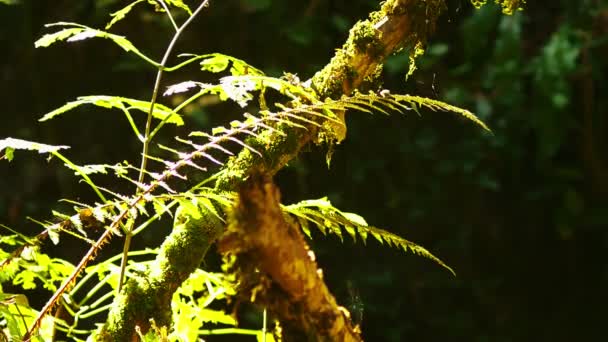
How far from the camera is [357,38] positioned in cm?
→ 142

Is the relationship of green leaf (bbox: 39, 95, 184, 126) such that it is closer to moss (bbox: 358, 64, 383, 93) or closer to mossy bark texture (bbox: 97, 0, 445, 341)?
mossy bark texture (bbox: 97, 0, 445, 341)

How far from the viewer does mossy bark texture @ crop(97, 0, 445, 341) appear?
1.06m

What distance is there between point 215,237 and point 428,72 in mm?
3514

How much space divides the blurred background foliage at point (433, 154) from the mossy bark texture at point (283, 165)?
9.29 feet

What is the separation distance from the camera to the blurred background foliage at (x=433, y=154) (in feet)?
14.2

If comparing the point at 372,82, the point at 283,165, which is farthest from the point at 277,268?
the point at 372,82

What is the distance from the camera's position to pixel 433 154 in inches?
177

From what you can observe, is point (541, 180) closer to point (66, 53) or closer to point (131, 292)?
point (66, 53)

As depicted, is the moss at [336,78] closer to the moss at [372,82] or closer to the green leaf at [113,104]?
the moss at [372,82]

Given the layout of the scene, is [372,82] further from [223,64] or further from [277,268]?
[277,268]

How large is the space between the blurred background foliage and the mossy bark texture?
2.83m

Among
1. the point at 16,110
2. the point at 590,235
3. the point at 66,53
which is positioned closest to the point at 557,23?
the point at 590,235

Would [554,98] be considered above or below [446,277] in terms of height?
above

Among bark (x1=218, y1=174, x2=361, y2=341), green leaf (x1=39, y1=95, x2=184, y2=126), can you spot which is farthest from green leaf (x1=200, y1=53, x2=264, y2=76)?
bark (x1=218, y1=174, x2=361, y2=341)
